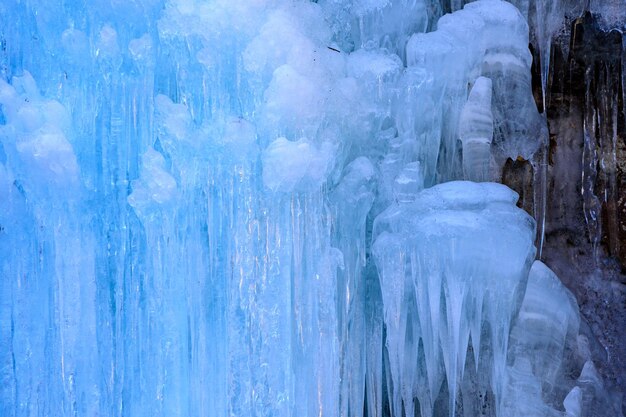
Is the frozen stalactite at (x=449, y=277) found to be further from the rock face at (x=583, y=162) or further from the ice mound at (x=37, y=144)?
the ice mound at (x=37, y=144)

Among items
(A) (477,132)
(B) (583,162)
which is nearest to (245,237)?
(A) (477,132)

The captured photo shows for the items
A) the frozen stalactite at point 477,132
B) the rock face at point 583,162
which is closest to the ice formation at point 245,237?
the frozen stalactite at point 477,132

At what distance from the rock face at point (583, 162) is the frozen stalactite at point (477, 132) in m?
0.53

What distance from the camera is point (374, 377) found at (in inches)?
158

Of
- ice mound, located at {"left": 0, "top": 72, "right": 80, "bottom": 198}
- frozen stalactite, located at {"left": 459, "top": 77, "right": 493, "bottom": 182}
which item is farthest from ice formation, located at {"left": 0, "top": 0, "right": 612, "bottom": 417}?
frozen stalactite, located at {"left": 459, "top": 77, "right": 493, "bottom": 182}

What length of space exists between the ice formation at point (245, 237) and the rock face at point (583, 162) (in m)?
0.64

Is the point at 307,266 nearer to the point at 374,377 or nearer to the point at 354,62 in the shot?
the point at 374,377

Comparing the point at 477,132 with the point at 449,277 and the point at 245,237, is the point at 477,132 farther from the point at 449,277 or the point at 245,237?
the point at 245,237

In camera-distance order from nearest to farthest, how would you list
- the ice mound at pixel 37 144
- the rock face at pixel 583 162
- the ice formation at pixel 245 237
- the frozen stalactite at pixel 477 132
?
the ice mound at pixel 37 144 → the ice formation at pixel 245 237 → the frozen stalactite at pixel 477 132 → the rock face at pixel 583 162

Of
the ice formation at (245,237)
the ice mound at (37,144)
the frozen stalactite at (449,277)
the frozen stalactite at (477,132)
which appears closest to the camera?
the ice mound at (37,144)

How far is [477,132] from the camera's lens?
420cm

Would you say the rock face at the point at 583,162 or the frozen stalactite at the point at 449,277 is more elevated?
the rock face at the point at 583,162

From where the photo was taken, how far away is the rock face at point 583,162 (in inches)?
185

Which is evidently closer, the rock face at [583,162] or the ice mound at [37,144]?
the ice mound at [37,144]
